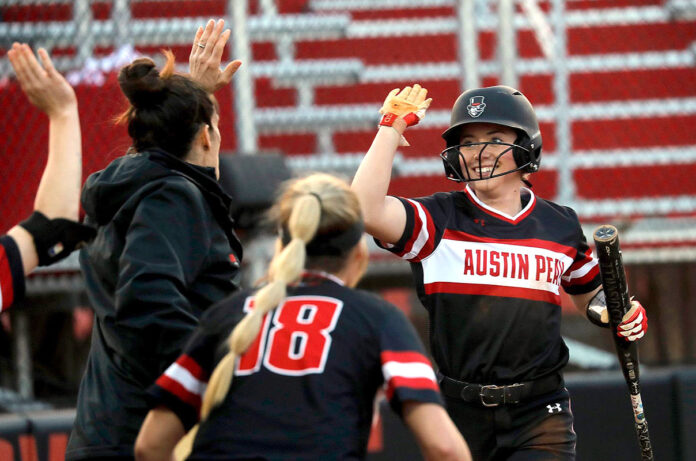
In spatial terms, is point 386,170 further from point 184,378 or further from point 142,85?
point 184,378

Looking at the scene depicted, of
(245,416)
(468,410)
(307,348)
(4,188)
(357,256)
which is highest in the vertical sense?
(4,188)

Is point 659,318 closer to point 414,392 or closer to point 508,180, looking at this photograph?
point 508,180

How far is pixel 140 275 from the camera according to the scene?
285 cm

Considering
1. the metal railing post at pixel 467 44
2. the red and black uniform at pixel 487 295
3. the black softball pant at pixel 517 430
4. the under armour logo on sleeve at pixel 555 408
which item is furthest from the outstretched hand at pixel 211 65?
the metal railing post at pixel 467 44

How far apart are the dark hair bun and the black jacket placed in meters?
0.17

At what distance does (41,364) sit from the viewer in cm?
722

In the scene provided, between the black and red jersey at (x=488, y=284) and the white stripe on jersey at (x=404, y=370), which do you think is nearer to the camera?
the white stripe on jersey at (x=404, y=370)

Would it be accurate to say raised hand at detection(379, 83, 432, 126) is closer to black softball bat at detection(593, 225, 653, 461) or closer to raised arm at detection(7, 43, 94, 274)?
black softball bat at detection(593, 225, 653, 461)

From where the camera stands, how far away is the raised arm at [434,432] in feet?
8.14

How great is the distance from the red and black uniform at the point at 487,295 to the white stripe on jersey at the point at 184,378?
1.41 meters

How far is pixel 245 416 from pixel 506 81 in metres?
4.61

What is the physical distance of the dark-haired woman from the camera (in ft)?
9.43

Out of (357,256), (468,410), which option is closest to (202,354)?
(357,256)

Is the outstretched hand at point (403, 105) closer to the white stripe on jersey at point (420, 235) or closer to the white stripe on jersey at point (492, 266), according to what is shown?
the white stripe on jersey at point (420, 235)
